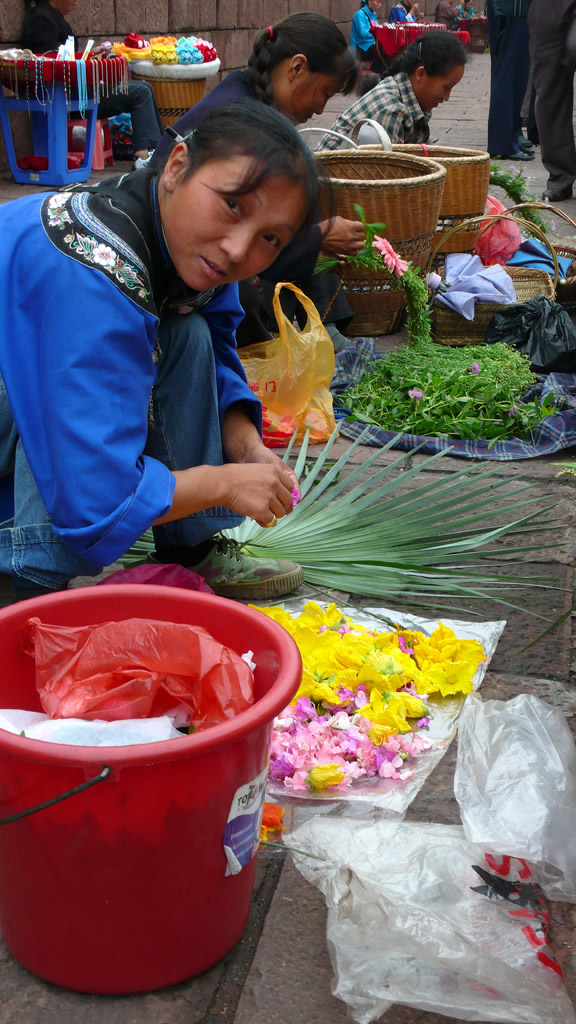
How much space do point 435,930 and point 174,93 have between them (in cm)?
710

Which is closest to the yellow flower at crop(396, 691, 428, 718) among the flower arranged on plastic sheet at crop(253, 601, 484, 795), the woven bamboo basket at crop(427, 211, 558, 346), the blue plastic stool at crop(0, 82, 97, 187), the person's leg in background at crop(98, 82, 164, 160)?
the flower arranged on plastic sheet at crop(253, 601, 484, 795)

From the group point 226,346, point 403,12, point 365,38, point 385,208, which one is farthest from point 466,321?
point 403,12

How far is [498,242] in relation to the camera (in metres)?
4.40

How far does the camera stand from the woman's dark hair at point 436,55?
433 cm

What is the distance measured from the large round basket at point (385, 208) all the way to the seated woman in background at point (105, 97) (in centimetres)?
195

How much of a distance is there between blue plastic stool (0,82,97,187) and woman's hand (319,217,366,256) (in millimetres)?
2965

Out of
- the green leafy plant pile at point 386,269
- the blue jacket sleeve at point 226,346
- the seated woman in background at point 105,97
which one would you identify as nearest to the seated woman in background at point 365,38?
the seated woman in background at point 105,97

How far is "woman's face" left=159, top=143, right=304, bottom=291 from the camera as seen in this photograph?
4.51 feet

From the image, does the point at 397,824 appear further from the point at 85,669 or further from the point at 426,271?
the point at 426,271

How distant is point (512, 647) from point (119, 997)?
1.05 metres

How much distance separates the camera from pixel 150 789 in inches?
37.4

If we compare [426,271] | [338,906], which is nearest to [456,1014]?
[338,906]

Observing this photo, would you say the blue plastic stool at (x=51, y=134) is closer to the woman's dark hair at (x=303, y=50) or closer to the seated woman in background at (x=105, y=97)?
the seated woman in background at (x=105, y=97)

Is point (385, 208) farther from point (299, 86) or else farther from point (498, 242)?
point (498, 242)
